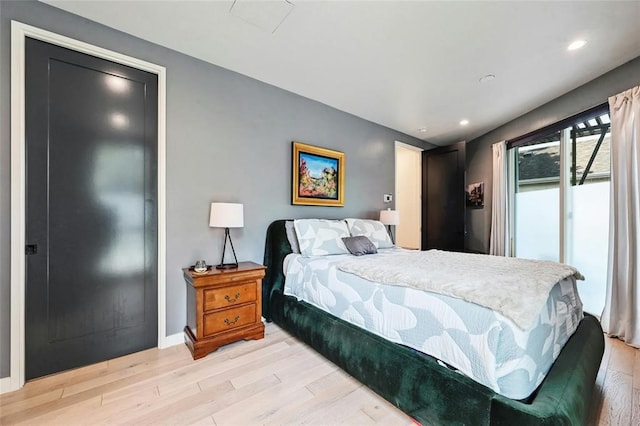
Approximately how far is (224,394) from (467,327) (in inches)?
58.5

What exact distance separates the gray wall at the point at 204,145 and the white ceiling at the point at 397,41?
128 mm

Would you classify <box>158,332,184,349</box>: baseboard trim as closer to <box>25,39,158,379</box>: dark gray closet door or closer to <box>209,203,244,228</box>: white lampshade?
<box>25,39,158,379</box>: dark gray closet door

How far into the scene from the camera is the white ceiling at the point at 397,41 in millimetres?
1755

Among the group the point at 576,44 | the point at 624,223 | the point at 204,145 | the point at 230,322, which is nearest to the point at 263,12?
the point at 204,145

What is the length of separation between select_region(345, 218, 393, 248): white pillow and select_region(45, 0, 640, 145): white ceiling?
156cm

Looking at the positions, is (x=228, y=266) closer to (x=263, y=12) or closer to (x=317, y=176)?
(x=317, y=176)

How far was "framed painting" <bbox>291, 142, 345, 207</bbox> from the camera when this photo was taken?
3.02m

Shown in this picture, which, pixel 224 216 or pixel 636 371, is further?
pixel 224 216

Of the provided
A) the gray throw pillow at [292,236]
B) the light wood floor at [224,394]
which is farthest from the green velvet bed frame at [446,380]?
the gray throw pillow at [292,236]

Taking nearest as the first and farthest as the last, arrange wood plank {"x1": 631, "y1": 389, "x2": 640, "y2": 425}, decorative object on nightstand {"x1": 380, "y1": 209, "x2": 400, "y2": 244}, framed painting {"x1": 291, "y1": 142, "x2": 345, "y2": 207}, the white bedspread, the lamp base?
1. the white bedspread
2. wood plank {"x1": 631, "y1": 389, "x2": 640, "y2": 425}
3. the lamp base
4. framed painting {"x1": 291, "y1": 142, "x2": 345, "y2": 207}
5. decorative object on nightstand {"x1": 380, "y1": 209, "x2": 400, "y2": 244}

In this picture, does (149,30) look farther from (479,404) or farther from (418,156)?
(418,156)

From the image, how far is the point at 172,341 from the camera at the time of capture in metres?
2.21

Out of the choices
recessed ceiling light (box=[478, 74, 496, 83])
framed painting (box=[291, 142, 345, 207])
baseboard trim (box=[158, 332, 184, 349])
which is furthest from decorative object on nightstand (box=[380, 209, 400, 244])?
baseboard trim (box=[158, 332, 184, 349])

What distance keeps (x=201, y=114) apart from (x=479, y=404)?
283cm
